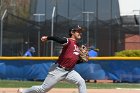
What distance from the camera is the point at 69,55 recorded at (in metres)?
9.95

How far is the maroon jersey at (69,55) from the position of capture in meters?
9.96

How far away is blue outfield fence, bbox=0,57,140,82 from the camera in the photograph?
20359 mm

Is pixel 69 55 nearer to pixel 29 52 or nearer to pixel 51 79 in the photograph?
pixel 51 79

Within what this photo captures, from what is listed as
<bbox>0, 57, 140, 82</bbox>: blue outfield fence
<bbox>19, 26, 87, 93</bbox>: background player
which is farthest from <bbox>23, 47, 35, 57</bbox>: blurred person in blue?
<bbox>19, 26, 87, 93</bbox>: background player

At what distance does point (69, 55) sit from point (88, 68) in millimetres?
10756

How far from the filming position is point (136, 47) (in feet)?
95.6

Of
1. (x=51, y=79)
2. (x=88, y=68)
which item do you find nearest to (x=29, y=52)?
(x=88, y=68)

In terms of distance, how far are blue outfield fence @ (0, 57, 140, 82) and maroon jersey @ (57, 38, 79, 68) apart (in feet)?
34.1

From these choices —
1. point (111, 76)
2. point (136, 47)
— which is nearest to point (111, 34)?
point (136, 47)

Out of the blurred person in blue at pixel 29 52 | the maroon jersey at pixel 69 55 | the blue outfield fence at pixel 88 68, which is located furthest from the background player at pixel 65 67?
the blurred person in blue at pixel 29 52

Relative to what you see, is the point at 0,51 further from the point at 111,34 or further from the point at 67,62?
the point at 67,62

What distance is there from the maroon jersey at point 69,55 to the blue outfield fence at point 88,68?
1039 cm

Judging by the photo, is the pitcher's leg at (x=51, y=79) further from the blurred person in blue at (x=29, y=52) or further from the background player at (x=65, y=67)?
the blurred person in blue at (x=29, y=52)

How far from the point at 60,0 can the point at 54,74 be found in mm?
21424
